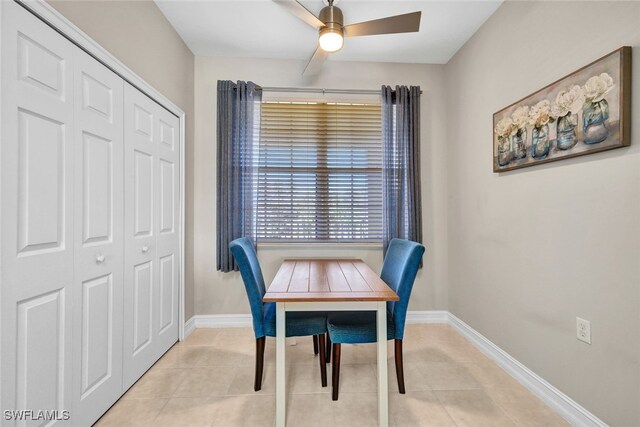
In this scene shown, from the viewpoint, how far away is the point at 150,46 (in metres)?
2.06

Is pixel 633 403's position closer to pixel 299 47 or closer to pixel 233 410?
pixel 233 410

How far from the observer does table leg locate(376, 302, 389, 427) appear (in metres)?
1.48

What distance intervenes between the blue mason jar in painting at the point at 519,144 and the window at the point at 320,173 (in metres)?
1.20

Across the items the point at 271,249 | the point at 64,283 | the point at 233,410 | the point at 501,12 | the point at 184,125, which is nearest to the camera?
the point at 64,283

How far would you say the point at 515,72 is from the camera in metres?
1.98

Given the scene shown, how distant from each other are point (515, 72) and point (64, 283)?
2.98 meters

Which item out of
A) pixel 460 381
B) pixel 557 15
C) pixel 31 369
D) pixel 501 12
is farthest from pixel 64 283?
pixel 501 12

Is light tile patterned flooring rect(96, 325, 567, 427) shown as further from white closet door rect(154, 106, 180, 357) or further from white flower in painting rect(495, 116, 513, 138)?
white flower in painting rect(495, 116, 513, 138)

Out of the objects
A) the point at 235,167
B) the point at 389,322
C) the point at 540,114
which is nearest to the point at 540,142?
the point at 540,114

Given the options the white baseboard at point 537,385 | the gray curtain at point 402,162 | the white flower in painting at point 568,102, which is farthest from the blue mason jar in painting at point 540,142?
the white baseboard at point 537,385

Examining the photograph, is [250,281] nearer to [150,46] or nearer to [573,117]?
[150,46]

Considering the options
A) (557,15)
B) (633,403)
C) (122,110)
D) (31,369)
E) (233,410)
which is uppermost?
(557,15)

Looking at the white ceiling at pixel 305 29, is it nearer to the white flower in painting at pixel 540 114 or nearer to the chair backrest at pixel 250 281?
the white flower in painting at pixel 540 114

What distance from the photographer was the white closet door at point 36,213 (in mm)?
1070
